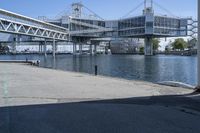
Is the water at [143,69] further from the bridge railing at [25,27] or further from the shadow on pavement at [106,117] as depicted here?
the shadow on pavement at [106,117]

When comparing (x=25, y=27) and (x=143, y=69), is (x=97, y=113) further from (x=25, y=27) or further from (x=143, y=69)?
(x=25, y=27)

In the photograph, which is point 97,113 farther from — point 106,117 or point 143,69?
point 143,69

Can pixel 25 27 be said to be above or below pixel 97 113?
above

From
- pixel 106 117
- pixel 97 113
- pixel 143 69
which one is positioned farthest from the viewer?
pixel 143 69

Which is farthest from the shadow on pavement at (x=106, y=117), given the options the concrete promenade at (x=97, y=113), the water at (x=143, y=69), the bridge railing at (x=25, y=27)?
the bridge railing at (x=25, y=27)

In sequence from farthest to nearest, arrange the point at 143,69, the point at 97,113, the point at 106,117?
the point at 143,69 < the point at 97,113 < the point at 106,117

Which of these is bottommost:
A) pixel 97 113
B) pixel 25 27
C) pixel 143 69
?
pixel 143 69

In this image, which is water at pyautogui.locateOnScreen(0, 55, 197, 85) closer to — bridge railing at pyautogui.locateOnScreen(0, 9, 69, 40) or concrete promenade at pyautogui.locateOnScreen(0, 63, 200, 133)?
bridge railing at pyautogui.locateOnScreen(0, 9, 69, 40)

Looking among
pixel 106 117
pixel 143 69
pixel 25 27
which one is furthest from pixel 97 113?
pixel 25 27

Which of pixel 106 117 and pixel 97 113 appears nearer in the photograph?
pixel 106 117

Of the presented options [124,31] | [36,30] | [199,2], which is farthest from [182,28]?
[199,2]

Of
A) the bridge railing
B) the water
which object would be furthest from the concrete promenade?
the bridge railing

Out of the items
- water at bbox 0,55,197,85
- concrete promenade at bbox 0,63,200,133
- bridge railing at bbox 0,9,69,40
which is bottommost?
water at bbox 0,55,197,85

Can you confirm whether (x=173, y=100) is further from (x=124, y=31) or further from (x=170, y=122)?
(x=124, y=31)
